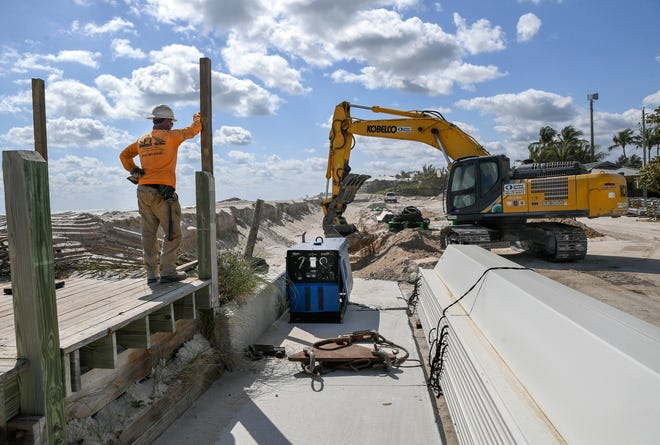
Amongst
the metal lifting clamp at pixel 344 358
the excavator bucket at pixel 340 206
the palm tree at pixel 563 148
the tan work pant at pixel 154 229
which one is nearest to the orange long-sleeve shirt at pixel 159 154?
the tan work pant at pixel 154 229

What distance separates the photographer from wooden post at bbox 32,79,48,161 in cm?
577

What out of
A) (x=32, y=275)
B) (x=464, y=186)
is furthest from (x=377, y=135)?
(x=32, y=275)

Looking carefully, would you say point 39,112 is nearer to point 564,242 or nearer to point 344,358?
point 344,358

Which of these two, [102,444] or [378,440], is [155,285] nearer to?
[102,444]

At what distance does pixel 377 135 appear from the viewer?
591 inches

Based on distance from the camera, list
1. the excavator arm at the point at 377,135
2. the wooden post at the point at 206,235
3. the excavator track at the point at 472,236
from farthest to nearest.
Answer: the excavator arm at the point at 377,135, the excavator track at the point at 472,236, the wooden post at the point at 206,235

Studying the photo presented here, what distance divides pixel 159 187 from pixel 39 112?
1.91 metres

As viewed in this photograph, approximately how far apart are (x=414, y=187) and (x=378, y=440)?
66.6 meters

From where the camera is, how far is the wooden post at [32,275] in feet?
9.26

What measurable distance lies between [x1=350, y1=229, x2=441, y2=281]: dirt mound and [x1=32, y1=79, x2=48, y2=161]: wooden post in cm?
795

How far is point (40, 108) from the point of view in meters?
5.77

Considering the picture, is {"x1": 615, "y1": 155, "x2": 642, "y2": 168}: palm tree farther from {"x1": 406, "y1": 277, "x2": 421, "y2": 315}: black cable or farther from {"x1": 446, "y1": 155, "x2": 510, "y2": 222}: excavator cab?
{"x1": 406, "y1": 277, "x2": 421, "y2": 315}: black cable

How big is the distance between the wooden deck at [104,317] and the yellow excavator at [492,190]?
8.81m

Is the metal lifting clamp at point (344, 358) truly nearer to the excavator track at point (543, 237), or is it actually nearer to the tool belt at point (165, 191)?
the tool belt at point (165, 191)
